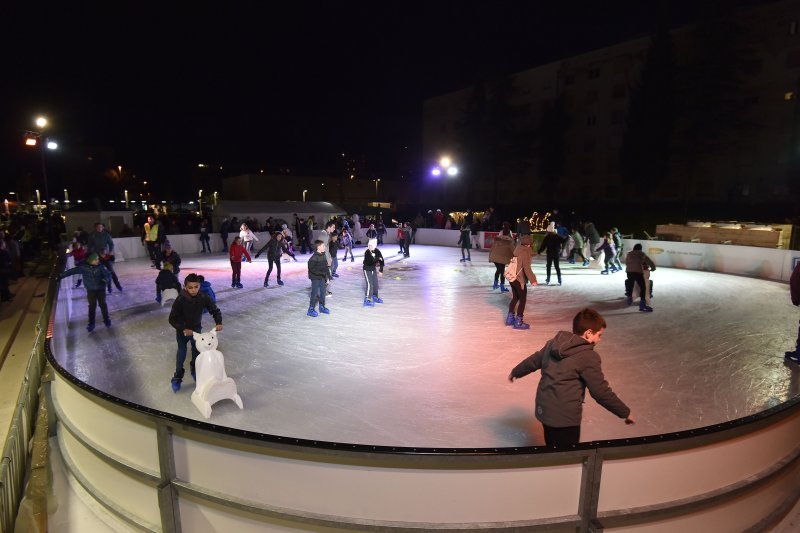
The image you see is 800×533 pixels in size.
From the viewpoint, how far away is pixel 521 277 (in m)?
7.10

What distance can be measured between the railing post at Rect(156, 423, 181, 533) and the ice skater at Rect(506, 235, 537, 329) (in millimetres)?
5505

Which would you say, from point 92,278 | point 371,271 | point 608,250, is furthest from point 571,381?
point 608,250

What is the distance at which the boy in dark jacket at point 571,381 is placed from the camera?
2.61 meters

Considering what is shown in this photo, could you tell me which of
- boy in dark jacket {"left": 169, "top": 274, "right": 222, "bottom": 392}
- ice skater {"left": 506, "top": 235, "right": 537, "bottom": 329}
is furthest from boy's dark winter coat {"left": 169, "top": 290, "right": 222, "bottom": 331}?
ice skater {"left": 506, "top": 235, "right": 537, "bottom": 329}

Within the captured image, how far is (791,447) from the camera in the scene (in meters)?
2.70

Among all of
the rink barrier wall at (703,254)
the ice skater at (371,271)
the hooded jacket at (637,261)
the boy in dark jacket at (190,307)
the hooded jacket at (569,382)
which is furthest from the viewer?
the rink barrier wall at (703,254)

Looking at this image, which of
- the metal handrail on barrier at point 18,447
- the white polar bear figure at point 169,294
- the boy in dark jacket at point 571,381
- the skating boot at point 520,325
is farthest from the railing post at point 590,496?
the white polar bear figure at point 169,294

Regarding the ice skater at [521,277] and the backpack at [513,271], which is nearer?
the ice skater at [521,277]

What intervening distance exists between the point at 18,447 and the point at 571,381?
13.7ft

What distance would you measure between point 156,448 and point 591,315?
2657 millimetres

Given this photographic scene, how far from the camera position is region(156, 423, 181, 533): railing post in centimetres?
235

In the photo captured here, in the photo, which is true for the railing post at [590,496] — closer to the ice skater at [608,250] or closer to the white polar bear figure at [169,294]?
the white polar bear figure at [169,294]

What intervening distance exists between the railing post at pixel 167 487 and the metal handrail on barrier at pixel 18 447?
1.28 m

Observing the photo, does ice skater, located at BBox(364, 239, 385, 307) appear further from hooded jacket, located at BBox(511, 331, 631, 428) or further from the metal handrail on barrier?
hooded jacket, located at BBox(511, 331, 631, 428)
